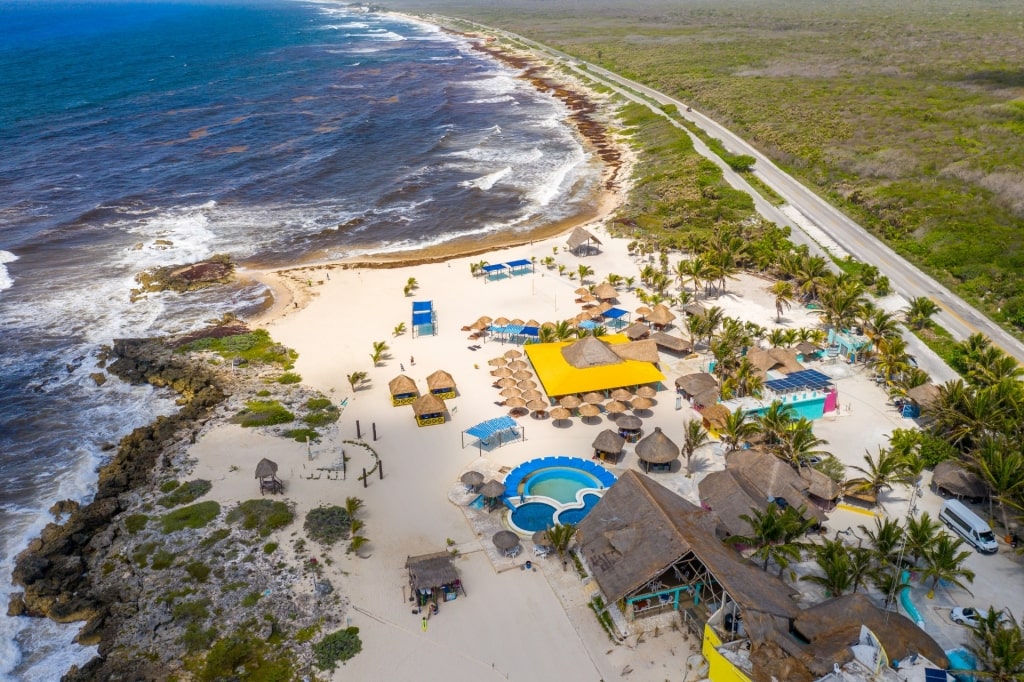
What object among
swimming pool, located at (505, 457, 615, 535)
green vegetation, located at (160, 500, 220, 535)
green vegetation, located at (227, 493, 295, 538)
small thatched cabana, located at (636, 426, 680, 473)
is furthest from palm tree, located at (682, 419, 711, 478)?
green vegetation, located at (160, 500, 220, 535)

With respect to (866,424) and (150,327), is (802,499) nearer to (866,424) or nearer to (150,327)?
(866,424)

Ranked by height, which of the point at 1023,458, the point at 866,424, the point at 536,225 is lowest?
the point at 536,225

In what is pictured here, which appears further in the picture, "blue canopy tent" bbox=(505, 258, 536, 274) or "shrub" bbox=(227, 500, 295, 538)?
"blue canopy tent" bbox=(505, 258, 536, 274)

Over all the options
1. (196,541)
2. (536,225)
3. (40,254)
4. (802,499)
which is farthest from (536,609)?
(40,254)

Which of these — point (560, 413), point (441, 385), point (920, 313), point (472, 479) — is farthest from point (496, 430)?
point (920, 313)

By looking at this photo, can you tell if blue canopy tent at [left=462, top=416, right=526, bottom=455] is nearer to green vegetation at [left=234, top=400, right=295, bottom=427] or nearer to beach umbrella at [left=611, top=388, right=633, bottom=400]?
beach umbrella at [left=611, top=388, right=633, bottom=400]

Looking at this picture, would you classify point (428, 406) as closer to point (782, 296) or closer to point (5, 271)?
point (782, 296)
